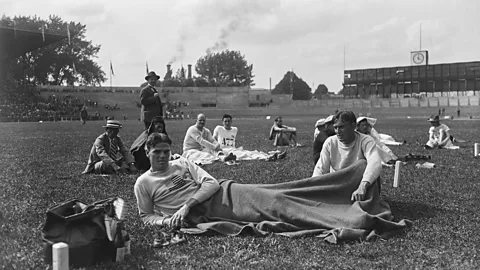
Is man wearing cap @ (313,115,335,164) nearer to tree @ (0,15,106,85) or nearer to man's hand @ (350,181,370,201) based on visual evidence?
man's hand @ (350,181,370,201)

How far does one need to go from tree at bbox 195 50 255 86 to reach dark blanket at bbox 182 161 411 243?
101042 millimetres

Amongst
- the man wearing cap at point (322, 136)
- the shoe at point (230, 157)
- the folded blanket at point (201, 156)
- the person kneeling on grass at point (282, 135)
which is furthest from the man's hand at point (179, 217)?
the person kneeling on grass at point (282, 135)

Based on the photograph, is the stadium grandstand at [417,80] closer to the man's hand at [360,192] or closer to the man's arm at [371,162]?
the man's arm at [371,162]

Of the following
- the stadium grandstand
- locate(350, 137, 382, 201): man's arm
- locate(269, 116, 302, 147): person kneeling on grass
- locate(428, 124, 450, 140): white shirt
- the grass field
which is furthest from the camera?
the stadium grandstand

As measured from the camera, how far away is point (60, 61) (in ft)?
251

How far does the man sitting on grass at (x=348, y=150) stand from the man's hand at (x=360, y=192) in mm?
44

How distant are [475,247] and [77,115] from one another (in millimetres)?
53277

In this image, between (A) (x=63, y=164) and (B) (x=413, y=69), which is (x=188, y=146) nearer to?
(A) (x=63, y=164)

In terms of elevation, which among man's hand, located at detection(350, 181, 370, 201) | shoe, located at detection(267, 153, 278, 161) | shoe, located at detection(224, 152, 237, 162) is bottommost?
shoe, located at detection(267, 153, 278, 161)

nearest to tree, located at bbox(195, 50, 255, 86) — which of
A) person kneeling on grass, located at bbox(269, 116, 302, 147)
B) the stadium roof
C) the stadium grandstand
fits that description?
the stadium grandstand

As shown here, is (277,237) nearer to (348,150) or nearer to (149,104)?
(348,150)

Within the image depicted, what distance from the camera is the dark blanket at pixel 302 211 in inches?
193

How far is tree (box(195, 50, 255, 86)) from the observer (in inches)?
4190

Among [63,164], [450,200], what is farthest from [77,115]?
[450,200]
